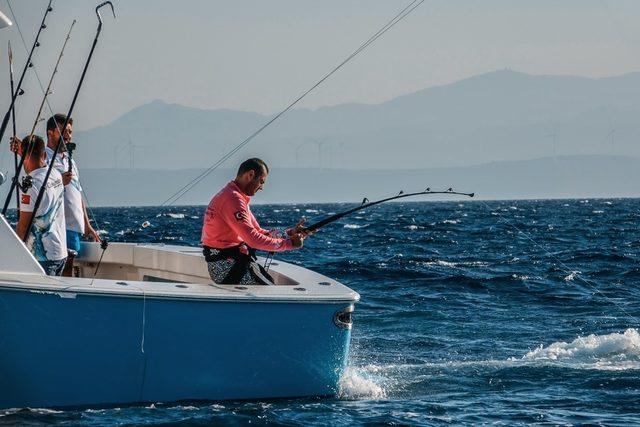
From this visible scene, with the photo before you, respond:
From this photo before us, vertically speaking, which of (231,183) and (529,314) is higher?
(231,183)

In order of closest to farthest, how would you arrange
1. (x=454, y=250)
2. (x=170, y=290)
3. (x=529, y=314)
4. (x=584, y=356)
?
(x=170, y=290), (x=584, y=356), (x=529, y=314), (x=454, y=250)

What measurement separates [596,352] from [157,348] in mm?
4878

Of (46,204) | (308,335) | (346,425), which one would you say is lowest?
(346,425)

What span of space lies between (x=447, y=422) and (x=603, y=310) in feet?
21.7

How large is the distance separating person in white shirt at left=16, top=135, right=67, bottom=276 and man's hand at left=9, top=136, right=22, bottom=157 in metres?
0.45

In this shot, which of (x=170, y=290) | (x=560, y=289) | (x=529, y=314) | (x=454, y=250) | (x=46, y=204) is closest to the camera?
(x=170, y=290)

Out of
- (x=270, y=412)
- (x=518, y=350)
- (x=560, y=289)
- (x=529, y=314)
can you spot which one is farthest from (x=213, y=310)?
(x=560, y=289)

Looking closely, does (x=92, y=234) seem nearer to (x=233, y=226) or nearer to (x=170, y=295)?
(x=233, y=226)

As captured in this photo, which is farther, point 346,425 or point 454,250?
point 454,250

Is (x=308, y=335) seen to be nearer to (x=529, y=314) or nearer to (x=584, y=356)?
(x=584, y=356)

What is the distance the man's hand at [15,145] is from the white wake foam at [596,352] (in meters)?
4.63

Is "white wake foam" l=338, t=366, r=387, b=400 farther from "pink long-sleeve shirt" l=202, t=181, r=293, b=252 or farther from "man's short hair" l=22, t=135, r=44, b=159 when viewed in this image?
"man's short hair" l=22, t=135, r=44, b=159

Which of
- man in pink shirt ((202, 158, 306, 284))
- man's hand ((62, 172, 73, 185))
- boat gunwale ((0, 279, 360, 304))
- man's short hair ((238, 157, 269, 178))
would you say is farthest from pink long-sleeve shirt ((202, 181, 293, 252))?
man's hand ((62, 172, 73, 185))

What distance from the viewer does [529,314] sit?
13.6m
